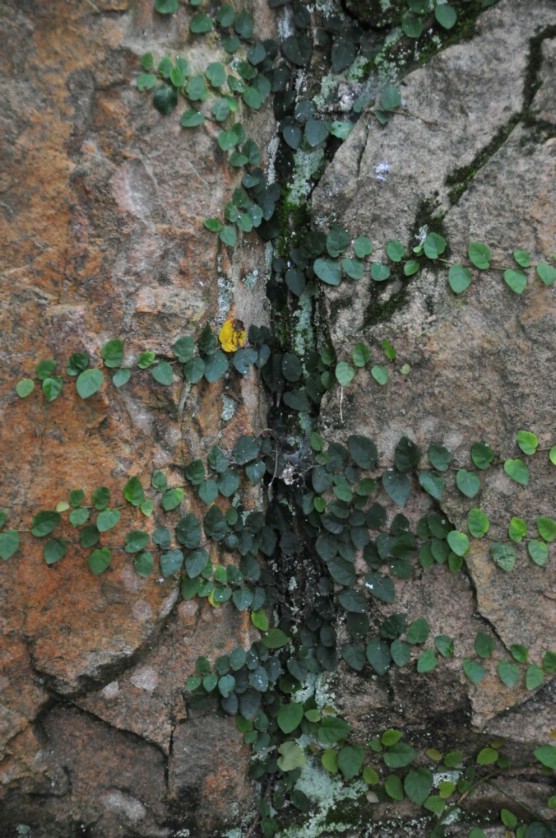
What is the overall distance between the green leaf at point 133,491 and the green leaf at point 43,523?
0.12m

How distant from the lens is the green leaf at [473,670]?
1434 millimetres

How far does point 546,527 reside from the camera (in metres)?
1.39

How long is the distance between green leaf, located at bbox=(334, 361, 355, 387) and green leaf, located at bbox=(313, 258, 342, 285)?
0.16 m

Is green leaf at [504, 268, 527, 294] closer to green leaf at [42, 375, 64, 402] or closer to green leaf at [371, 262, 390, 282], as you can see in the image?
green leaf at [371, 262, 390, 282]

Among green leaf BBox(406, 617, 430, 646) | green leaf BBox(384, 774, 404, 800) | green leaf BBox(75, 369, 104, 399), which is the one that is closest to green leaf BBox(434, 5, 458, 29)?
green leaf BBox(75, 369, 104, 399)

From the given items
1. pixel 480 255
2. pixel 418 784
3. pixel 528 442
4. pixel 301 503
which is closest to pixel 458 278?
pixel 480 255

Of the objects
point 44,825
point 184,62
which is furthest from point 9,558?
point 184,62

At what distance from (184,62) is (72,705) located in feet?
3.87

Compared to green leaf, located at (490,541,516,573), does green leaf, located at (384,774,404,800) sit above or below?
below

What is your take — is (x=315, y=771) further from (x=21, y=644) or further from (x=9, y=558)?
(x=9, y=558)

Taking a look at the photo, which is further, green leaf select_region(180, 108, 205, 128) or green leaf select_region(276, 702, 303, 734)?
green leaf select_region(276, 702, 303, 734)

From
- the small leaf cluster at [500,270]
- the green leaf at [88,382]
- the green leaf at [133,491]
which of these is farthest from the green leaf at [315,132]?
the green leaf at [133,491]

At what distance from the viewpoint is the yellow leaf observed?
140 cm

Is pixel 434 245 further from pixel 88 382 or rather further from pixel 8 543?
pixel 8 543
